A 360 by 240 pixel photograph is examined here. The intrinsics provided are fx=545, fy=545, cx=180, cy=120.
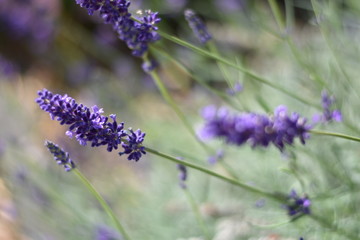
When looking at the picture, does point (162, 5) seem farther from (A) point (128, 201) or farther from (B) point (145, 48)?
(B) point (145, 48)

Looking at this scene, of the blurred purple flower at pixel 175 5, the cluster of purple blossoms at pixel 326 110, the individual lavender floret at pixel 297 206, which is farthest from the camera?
the blurred purple flower at pixel 175 5

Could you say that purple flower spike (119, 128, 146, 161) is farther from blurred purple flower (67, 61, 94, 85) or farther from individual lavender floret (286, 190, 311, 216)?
blurred purple flower (67, 61, 94, 85)

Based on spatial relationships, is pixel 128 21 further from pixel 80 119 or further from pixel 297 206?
pixel 297 206

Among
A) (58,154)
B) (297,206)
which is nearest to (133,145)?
(58,154)

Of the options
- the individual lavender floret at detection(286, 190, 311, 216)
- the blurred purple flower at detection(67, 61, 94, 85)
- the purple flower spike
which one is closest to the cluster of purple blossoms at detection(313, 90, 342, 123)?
the individual lavender floret at detection(286, 190, 311, 216)

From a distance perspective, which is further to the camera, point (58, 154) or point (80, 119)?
point (58, 154)

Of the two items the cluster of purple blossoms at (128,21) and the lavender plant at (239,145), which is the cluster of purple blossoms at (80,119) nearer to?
the lavender plant at (239,145)

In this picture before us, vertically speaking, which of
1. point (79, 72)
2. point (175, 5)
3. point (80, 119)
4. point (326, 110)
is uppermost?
point (175, 5)

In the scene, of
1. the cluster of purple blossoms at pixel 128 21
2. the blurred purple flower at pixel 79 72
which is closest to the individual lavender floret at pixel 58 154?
the cluster of purple blossoms at pixel 128 21

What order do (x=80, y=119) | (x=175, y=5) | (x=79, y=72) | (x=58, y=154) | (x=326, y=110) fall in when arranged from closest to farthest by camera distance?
(x=80, y=119) → (x=58, y=154) → (x=326, y=110) → (x=175, y=5) → (x=79, y=72)

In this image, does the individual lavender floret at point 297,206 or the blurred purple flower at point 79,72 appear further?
the blurred purple flower at point 79,72
